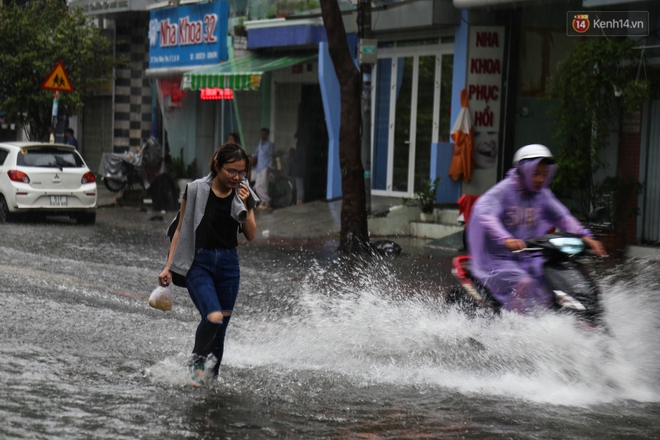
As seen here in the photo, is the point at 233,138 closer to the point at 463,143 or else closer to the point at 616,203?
the point at 463,143

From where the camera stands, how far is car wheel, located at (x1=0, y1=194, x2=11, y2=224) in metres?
18.8

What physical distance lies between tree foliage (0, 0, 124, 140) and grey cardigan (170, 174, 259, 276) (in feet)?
72.4

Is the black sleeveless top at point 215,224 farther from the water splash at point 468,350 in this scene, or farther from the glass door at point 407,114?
the glass door at point 407,114

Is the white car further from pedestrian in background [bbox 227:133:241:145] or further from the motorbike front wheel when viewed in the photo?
the motorbike front wheel

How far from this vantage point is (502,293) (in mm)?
6574

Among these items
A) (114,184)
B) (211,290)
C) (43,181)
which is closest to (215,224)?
(211,290)

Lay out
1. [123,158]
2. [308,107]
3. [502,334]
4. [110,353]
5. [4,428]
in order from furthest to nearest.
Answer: [123,158] → [308,107] → [110,353] → [502,334] → [4,428]

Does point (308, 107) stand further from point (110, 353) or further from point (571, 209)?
point (110, 353)

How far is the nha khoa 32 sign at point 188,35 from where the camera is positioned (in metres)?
24.9

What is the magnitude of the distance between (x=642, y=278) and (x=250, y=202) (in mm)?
7140

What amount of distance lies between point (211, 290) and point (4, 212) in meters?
14.0

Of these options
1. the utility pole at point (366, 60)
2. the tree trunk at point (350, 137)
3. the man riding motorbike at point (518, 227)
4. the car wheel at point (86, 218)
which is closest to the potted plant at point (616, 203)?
the tree trunk at point (350, 137)

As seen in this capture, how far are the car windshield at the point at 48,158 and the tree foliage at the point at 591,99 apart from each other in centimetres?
947

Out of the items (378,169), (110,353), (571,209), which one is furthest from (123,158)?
(110,353)
